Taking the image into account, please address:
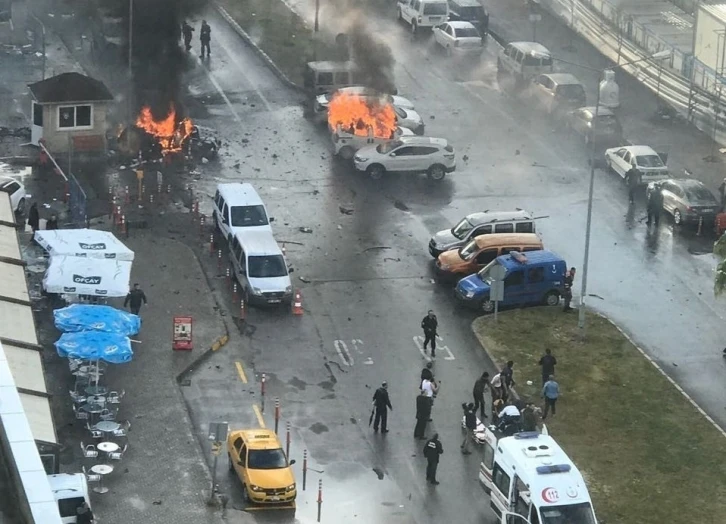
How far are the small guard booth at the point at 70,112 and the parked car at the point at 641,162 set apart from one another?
16819 mm

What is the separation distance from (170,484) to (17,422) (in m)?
9.61

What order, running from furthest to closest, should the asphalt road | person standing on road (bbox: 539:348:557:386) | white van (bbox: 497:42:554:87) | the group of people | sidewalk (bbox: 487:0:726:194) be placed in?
the group of people, white van (bbox: 497:42:554:87), sidewalk (bbox: 487:0:726:194), person standing on road (bbox: 539:348:557:386), the asphalt road

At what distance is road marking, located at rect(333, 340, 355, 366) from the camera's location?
129 feet

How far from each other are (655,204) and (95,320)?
18.9 meters

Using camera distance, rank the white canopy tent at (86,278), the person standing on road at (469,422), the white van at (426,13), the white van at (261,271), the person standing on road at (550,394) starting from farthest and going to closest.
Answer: the white van at (426,13) → the white van at (261,271) → the white canopy tent at (86,278) → the person standing on road at (550,394) → the person standing on road at (469,422)

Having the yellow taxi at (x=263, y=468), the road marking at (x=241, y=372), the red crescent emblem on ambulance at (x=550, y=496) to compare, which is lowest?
the road marking at (x=241, y=372)

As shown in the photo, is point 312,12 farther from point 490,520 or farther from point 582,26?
point 490,520

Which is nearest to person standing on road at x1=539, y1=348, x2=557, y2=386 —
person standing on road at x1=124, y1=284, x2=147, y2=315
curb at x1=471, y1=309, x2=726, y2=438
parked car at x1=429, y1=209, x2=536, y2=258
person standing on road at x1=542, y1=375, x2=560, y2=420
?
curb at x1=471, y1=309, x2=726, y2=438

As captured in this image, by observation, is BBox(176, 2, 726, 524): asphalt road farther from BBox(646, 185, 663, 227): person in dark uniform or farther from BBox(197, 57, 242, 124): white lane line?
BBox(646, 185, 663, 227): person in dark uniform

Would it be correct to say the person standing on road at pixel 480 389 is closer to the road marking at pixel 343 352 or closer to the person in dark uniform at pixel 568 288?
the road marking at pixel 343 352

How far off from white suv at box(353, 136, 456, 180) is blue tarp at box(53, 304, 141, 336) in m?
15.7

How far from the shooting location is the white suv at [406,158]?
51.7m

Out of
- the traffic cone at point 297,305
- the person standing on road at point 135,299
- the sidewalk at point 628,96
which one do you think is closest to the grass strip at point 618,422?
the traffic cone at point 297,305

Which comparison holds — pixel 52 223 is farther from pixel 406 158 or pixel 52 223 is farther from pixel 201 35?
pixel 201 35
